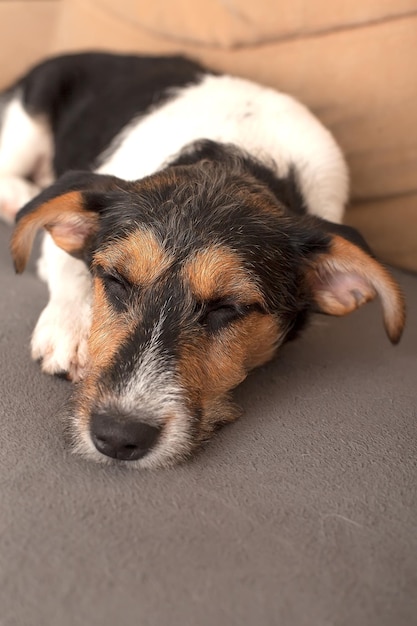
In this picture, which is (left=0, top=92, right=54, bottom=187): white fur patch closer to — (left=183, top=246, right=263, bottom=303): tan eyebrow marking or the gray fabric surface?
the gray fabric surface

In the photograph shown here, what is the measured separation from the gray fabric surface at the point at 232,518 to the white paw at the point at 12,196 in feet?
4.65


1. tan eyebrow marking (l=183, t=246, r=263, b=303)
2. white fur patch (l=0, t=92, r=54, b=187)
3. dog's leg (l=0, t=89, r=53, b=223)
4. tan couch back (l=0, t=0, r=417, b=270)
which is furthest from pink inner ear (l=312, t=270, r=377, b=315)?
white fur patch (l=0, t=92, r=54, b=187)

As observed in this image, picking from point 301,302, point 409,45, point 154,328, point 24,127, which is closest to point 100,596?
point 154,328

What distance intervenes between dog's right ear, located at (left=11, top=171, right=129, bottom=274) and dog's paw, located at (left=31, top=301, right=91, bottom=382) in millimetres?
225

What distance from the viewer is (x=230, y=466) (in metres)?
1.99

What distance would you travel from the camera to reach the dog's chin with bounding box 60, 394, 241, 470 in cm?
194

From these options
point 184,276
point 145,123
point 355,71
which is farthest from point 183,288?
point 355,71

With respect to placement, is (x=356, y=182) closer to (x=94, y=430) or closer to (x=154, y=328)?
(x=154, y=328)

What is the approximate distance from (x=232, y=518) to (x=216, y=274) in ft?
2.56

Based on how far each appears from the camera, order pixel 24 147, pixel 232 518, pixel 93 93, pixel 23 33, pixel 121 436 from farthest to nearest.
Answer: pixel 23 33 < pixel 24 147 < pixel 93 93 < pixel 121 436 < pixel 232 518

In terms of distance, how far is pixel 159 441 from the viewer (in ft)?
6.43

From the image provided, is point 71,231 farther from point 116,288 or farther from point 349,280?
point 349,280

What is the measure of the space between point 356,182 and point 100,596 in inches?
103

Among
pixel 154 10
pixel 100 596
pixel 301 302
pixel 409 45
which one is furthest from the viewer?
pixel 154 10
